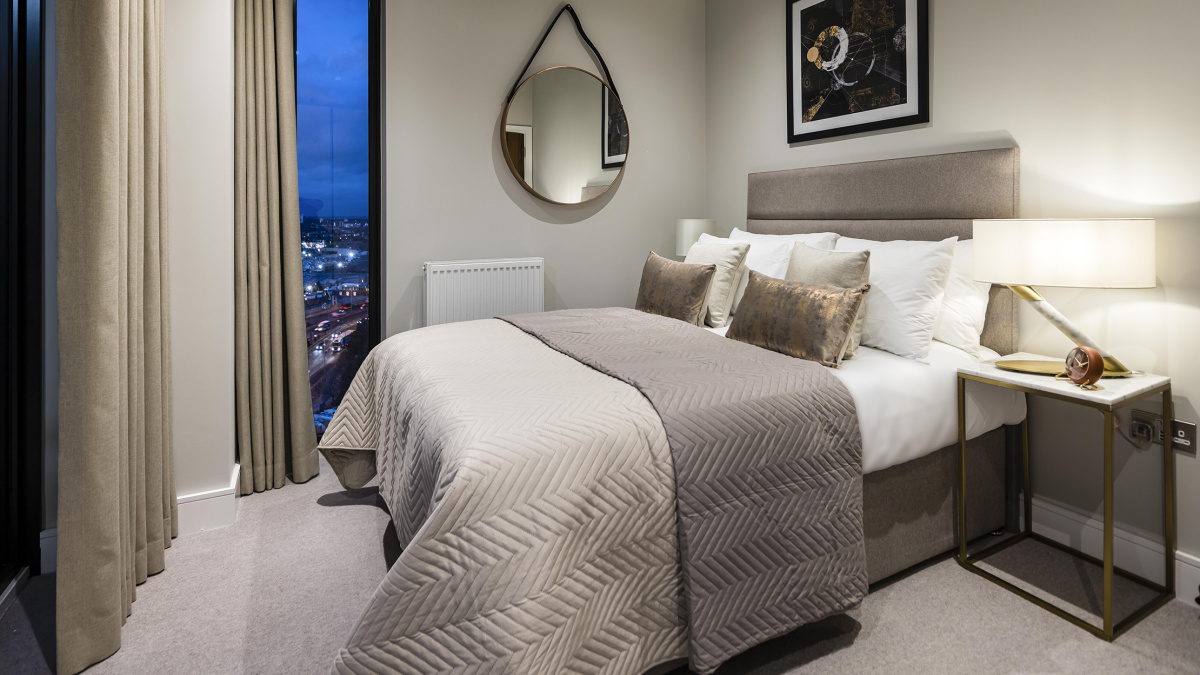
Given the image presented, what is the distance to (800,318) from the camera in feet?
7.28

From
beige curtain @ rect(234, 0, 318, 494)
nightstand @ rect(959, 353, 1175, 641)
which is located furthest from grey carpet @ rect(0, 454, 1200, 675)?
beige curtain @ rect(234, 0, 318, 494)

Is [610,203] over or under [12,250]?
over

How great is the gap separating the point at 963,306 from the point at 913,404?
2.11 feet

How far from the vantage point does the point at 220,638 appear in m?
1.87

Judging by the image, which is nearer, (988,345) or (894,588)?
(894,588)

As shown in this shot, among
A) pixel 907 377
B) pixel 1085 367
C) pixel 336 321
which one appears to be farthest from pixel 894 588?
pixel 336 321

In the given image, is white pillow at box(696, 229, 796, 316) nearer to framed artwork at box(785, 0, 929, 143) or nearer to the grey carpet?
framed artwork at box(785, 0, 929, 143)

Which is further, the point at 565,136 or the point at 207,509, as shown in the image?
the point at 565,136

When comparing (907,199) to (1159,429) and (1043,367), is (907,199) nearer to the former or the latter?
(1043,367)

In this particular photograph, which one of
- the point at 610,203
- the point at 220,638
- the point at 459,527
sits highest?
the point at 610,203

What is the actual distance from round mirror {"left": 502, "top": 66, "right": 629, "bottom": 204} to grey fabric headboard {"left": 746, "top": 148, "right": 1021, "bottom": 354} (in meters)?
0.92

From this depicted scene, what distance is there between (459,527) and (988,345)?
223 cm

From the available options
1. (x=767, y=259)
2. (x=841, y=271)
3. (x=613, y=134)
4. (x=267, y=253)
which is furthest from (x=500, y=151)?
(x=841, y=271)

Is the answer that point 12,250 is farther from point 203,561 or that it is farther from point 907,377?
point 907,377
